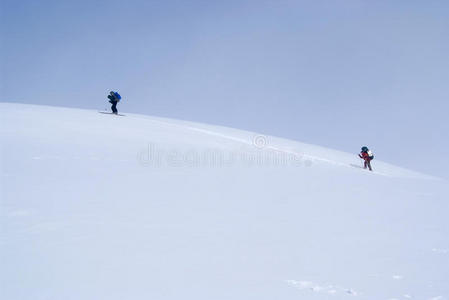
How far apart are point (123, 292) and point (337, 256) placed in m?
2.45

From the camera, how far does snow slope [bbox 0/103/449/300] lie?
135 inches

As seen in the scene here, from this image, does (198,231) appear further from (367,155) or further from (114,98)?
(114,98)

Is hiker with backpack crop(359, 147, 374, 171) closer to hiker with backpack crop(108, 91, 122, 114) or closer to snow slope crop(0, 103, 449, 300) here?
snow slope crop(0, 103, 449, 300)

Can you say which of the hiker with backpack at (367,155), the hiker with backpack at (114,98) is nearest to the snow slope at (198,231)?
the hiker with backpack at (367,155)

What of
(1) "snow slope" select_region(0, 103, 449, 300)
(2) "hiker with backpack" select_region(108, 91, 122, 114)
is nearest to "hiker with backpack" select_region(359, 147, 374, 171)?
(1) "snow slope" select_region(0, 103, 449, 300)

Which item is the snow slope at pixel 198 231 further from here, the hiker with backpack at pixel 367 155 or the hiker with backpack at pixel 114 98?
the hiker with backpack at pixel 114 98

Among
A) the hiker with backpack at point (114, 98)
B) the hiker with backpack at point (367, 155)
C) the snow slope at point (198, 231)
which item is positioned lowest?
the snow slope at point (198, 231)

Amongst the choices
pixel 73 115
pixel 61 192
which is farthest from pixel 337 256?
pixel 73 115

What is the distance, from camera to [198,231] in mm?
4836

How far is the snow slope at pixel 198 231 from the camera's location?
3432 millimetres

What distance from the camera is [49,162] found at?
812 centimetres

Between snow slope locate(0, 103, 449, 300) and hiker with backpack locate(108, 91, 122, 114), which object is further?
hiker with backpack locate(108, 91, 122, 114)

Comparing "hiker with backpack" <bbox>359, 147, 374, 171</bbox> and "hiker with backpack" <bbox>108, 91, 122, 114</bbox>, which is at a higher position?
"hiker with backpack" <bbox>108, 91, 122, 114</bbox>

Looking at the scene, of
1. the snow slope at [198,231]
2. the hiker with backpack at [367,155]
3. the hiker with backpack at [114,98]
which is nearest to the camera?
the snow slope at [198,231]
